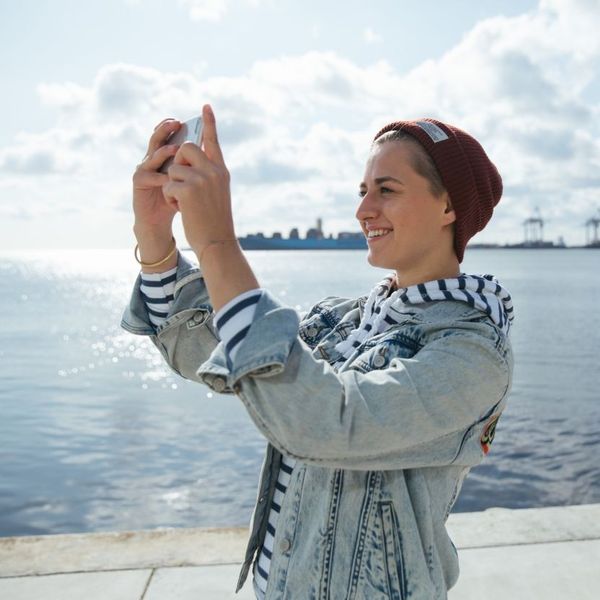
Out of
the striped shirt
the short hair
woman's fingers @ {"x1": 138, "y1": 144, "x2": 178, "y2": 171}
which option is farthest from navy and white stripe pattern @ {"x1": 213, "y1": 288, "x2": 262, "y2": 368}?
the short hair

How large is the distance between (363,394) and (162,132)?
0.74 meters

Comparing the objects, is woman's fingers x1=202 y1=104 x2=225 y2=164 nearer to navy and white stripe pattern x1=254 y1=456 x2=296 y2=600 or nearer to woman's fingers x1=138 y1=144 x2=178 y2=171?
woman's fingers x1=138 y1=144 x2=178 y2=171

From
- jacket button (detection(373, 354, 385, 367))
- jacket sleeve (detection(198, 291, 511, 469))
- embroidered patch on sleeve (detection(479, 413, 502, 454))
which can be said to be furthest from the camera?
embroidered patch on sleeve (detection(479, 413, 502, 454))

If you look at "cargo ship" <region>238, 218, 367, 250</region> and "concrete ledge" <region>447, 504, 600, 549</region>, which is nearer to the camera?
"concrete ledge" <region>447, 504, 600, 549</region>

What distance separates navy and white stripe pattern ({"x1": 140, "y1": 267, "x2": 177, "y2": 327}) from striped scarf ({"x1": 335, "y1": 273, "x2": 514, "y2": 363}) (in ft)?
1.59

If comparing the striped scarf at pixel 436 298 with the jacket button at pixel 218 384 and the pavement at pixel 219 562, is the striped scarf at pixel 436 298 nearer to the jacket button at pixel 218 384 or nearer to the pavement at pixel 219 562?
the jacket button at pixel 218 384

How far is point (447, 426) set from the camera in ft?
4.22

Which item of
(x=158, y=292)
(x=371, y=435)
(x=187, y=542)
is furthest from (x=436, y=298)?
(x=187, y=542)

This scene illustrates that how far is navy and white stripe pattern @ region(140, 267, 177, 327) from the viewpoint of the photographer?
5.88 feet

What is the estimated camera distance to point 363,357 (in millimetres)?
1426

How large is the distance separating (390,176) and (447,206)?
156 millimetres

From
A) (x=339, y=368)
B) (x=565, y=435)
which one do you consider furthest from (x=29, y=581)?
(x=565, y=435)

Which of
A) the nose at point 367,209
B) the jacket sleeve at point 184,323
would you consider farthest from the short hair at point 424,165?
the jacket sleeve at point 184,323

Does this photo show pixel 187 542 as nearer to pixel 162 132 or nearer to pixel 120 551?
pixel 120 551
